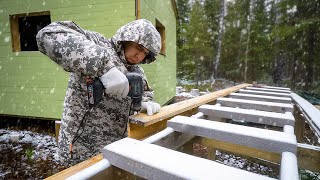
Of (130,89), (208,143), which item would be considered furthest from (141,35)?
(208,143)

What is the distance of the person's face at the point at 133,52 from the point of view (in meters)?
2.47

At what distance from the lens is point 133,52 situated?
97.3 inches

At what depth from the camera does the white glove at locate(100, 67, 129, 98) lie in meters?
1.72

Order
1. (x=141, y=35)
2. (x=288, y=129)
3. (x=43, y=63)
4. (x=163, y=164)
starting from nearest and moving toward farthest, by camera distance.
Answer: (x=163, y=164), (x=288, y=129), (x=141, y=35), (x=43, y=63)

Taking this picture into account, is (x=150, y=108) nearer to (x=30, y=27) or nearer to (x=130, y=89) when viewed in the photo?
(x=130, y=89)

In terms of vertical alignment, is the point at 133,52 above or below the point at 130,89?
above

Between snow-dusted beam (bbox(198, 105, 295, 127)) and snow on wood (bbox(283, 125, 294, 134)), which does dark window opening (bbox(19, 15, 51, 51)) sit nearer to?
snow-dusted beam (bbox(198, 105, 295, 127))

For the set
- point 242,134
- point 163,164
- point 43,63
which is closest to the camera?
point 163,164

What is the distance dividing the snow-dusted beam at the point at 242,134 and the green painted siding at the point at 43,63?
5.42 metres

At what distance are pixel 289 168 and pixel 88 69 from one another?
1483 millimetres

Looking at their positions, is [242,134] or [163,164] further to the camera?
[242,134]

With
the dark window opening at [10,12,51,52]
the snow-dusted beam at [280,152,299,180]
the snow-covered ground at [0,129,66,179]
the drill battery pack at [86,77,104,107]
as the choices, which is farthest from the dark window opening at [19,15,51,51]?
the snow-dusted beam at [280,152,299,180]

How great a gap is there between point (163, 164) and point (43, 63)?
7586 millimetres

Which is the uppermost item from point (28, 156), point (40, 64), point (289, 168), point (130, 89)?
point (40, 64)
